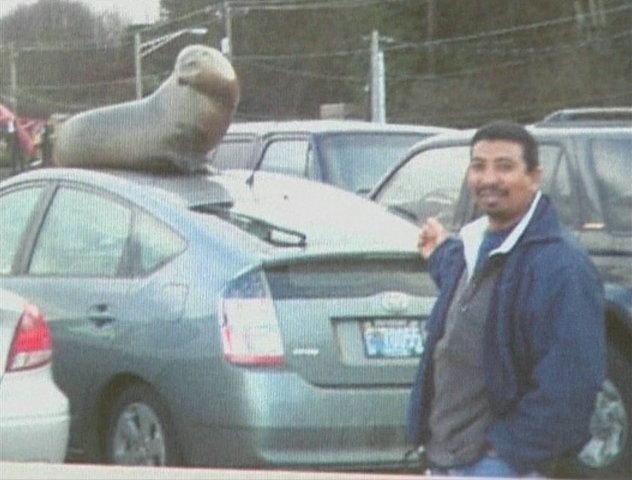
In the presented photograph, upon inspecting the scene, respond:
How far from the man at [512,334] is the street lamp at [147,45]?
1.46 m

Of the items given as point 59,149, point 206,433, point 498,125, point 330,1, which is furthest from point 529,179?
point 59,149

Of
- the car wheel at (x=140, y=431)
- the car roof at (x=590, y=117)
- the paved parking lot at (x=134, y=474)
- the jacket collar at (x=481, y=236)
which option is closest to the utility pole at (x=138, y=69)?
the car wheel at (x=140, y=431)

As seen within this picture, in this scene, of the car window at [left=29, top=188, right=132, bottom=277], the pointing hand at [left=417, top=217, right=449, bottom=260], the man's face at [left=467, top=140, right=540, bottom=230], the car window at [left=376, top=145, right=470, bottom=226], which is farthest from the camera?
the car window at [left=376, top=145, right=470, bottom=226]

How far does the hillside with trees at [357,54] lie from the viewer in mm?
5008

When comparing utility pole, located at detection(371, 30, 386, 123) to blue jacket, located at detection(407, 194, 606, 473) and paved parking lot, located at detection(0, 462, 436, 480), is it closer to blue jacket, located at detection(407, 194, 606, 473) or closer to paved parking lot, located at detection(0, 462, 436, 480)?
blue jacket, located at detection(407, 194, 606, 473)

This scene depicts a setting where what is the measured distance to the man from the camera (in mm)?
3807

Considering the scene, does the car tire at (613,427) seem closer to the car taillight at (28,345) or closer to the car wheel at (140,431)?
the car wheel at (140,431)

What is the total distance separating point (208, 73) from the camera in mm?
5305

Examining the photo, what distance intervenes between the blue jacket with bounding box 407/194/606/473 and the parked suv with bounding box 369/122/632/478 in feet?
4.46

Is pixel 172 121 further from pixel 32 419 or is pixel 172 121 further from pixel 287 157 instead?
pixel 32 419

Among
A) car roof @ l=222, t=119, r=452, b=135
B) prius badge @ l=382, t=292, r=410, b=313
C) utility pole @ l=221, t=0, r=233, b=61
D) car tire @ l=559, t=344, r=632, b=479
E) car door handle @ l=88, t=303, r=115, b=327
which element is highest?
utility pole @ l=221, t=0, r=233, b=61

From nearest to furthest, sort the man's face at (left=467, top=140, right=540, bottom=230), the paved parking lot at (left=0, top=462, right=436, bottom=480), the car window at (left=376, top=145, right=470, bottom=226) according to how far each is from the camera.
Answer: the paved parking lot at (left=0, top=462, right=436, bottom=480), the man's face at (left=467, top=140, right=540, bottom=230), the car window at (left=376, top=145, right=470, bottom=226)

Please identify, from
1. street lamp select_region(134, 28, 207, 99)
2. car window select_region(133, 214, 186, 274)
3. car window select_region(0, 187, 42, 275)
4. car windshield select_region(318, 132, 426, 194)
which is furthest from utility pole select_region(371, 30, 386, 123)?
car window select_region(0, 187, 42, 275)

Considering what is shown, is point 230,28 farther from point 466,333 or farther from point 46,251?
point 466,333
